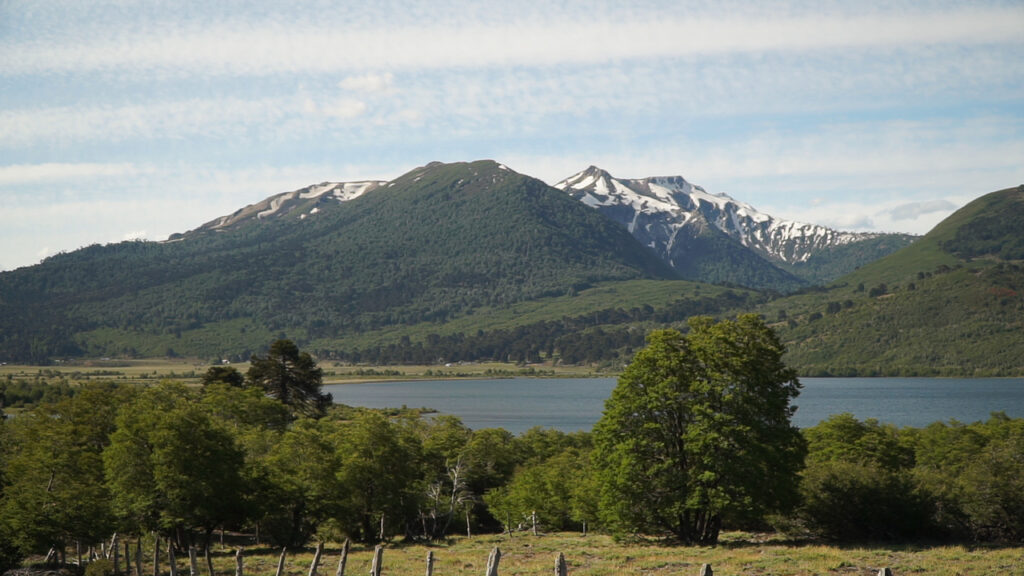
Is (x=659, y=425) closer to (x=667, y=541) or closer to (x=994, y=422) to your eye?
(x=667, y=541)

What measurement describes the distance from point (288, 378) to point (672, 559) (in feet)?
230

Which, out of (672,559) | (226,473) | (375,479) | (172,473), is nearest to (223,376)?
(375,479)

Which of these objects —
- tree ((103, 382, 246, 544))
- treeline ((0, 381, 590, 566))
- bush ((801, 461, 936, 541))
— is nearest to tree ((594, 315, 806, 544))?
bush ((801, 461, 936, 541))

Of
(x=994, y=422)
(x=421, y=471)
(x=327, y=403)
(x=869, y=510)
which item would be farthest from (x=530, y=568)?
(x=327, y=403)

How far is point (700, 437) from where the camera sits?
136ft

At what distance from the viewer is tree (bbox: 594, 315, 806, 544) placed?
41500 mm

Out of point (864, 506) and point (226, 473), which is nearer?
point (864, 506)

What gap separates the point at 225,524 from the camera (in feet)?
160

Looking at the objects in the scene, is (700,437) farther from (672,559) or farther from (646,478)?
(672,559)

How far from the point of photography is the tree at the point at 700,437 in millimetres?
41500

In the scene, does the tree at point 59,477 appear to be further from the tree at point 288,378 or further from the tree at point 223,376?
the tree at point 288,378

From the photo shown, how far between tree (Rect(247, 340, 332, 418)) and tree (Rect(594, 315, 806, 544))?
60.8 meters

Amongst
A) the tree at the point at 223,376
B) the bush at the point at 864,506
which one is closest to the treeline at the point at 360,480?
the bush at the point at 864,506

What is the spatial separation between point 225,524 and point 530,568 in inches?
756
